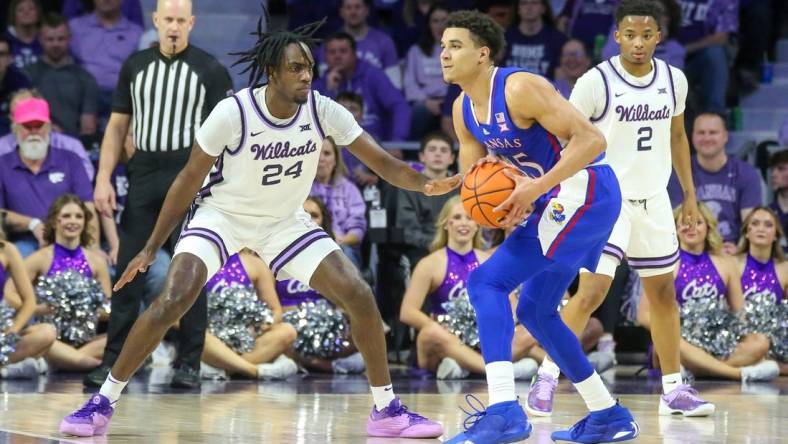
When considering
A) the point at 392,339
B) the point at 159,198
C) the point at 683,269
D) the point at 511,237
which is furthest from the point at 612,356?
the point at 511,237

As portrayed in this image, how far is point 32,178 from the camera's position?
987 cm

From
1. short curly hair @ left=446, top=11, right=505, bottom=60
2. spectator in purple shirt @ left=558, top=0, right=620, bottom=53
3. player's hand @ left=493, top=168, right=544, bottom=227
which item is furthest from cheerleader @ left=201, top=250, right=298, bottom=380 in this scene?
spectator in purple shirt @ left=558, top=0, right=620, bottom=53

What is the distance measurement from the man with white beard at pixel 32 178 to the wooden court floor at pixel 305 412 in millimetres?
1589

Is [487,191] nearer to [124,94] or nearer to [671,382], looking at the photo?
[671,382]

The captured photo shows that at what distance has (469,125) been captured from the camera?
586 centimetres

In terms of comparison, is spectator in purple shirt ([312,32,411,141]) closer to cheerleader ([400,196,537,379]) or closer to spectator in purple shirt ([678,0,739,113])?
cheerleader ([400,196,537,379])

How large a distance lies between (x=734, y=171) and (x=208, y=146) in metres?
5.41

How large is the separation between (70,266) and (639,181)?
415 cm

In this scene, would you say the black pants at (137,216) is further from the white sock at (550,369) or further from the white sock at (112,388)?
the white sock at (550,369)

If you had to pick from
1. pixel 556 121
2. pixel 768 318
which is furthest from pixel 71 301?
pixel 556 121

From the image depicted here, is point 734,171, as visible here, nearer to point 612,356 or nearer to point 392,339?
point 612,356

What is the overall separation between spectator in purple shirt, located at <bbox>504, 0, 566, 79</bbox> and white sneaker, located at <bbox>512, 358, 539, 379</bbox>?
346 cm

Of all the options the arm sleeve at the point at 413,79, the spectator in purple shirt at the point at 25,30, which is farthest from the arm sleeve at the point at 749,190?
the spectator in purple shirt at the point at 25,30

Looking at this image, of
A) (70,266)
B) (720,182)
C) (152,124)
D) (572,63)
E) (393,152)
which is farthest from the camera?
(572,63)
